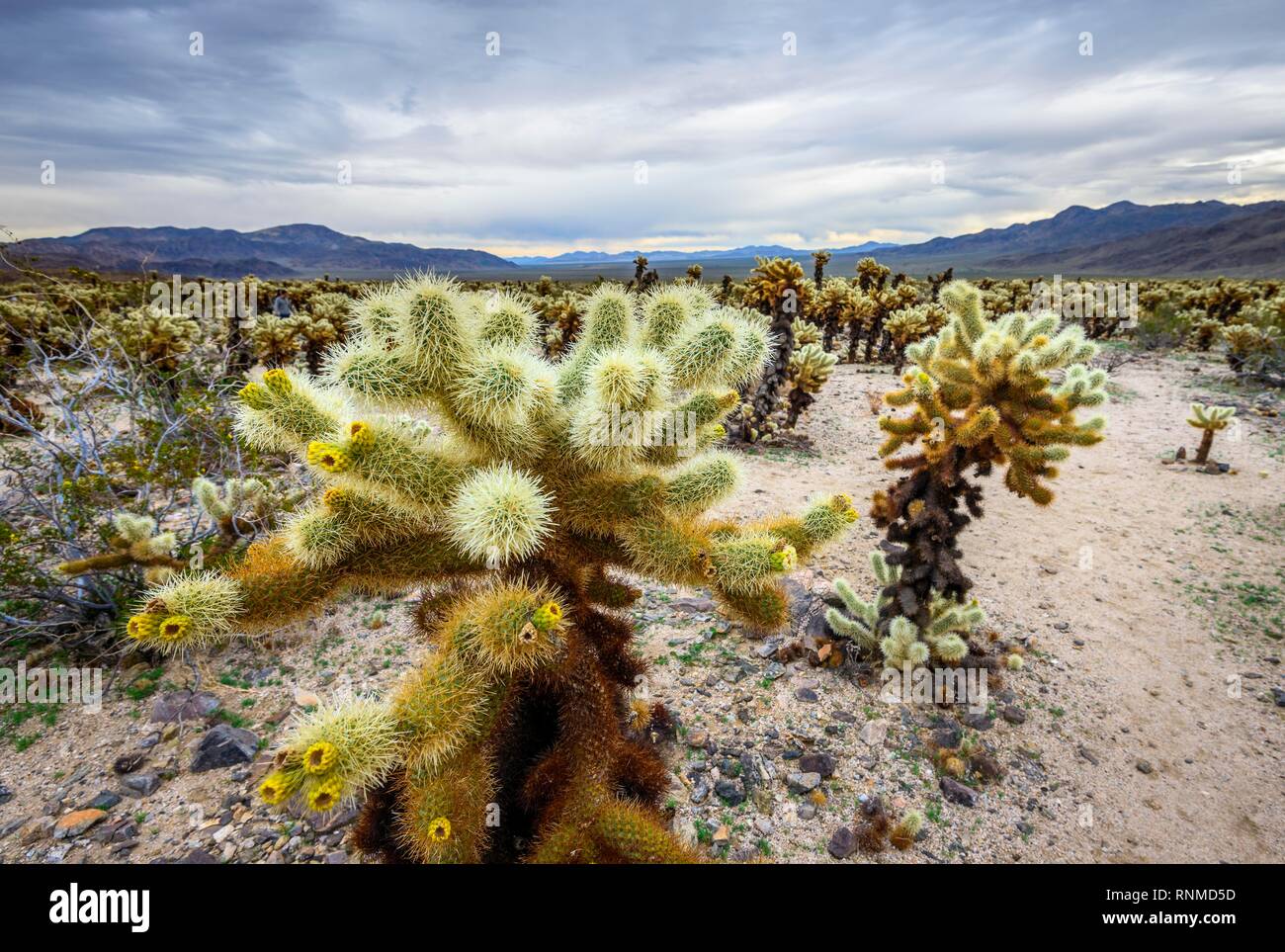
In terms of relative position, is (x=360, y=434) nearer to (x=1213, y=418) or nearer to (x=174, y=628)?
(x=174, y=628)

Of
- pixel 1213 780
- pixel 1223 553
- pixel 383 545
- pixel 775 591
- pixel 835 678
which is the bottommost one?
pixel 1213 780

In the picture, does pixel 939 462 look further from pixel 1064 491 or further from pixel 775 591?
pixel 1064 491

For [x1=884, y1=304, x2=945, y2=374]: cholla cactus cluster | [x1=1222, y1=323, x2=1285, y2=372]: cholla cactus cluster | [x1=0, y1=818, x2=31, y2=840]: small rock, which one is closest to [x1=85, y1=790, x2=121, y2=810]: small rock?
[x1=0, y1=818, x2=31, y2=840]: small rock

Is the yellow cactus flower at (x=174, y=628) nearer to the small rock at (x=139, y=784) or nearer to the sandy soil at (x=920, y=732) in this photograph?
the sandy soil at (x=920, y=732)

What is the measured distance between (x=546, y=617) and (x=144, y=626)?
3.92ft

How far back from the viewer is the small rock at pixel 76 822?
3.14 m

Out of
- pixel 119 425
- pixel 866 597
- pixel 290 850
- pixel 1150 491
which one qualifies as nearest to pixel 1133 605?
pixel 866 597

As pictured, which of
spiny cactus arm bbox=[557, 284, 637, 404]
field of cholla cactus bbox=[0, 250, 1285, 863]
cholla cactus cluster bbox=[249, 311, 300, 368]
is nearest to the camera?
field of cholla cactus bbox=[0, 250, 1285, 863]

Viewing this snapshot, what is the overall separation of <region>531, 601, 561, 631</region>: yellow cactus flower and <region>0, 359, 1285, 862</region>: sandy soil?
2276 mm

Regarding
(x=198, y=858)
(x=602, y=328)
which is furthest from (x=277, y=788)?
(x=198, y=858)

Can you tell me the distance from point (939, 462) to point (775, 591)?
2624mm

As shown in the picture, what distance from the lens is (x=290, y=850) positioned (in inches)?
123

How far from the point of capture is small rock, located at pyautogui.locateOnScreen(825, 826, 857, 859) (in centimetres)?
327

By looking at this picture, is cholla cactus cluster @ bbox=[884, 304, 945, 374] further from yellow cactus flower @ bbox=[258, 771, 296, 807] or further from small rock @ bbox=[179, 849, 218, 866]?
yellow cactus flower @ bbox=[258, 771, 296, 807]
